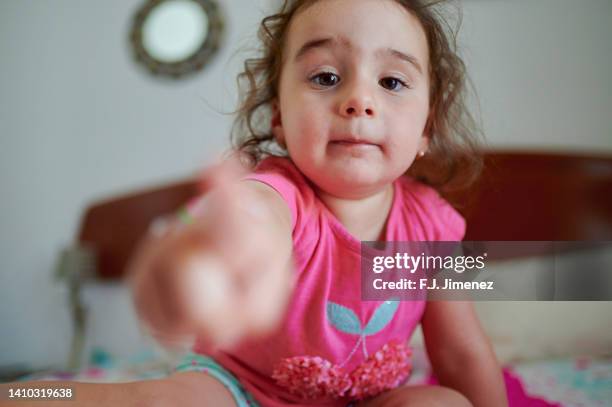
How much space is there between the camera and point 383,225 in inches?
19.6

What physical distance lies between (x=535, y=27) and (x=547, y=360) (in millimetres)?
511

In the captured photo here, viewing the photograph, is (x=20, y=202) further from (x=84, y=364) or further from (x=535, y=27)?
(x=535, y=27)

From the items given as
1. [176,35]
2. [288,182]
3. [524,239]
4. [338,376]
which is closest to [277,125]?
[288,182]

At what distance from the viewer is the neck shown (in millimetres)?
468

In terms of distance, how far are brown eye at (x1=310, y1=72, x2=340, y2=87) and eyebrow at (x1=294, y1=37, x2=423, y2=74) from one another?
22 millimetres

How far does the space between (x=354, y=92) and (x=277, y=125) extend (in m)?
0.13

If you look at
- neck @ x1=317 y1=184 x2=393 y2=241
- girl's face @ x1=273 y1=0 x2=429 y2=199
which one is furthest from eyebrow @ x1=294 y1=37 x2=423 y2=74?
neck @ x1=317 y1=184 x2=393 y2=241

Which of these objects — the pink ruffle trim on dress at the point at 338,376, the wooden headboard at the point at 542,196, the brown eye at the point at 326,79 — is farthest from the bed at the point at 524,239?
the brown eye at the point at 326,79

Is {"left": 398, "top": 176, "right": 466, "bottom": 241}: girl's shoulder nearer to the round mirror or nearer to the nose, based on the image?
the nose

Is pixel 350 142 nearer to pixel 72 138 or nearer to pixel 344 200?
pixel 344 200

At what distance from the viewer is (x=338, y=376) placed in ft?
1.51

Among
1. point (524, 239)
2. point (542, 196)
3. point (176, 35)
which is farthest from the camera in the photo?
point (176, 35)

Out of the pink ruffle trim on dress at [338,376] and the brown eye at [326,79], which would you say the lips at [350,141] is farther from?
the pink ruffle trim on dress at [338,376]

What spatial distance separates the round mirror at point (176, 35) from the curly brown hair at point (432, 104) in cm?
57
